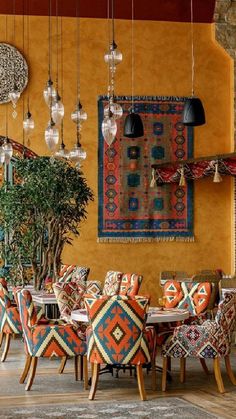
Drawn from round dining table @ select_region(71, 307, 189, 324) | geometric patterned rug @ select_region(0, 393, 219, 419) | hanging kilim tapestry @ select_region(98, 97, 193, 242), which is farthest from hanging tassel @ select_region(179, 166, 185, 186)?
geometric patterned rug @ select_region(0, 393, 219, 419)

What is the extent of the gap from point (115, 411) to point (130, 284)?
4.03m

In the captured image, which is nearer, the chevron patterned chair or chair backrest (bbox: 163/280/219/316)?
the chevron patterned chair

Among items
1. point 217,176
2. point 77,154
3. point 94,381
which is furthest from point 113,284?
point 94,381

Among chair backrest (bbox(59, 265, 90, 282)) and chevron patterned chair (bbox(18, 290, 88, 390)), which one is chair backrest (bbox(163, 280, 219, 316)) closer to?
chevron patterned chair (bbox(18, 290, 88, 390))

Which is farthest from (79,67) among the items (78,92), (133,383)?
(133,383)

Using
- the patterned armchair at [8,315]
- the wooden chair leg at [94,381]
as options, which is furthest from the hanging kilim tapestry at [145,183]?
the wooden chair leg at [94,381]

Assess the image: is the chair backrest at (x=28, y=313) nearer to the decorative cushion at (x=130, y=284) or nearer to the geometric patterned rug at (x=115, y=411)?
the geometric patterned rug at (x=115, y=411)

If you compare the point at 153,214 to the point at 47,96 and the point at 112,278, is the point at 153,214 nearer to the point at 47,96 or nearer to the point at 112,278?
the point at 112,278

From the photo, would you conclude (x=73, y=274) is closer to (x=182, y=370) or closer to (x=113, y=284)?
(x=113, y=284)

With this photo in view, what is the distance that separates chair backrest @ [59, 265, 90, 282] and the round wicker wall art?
9.84 feet

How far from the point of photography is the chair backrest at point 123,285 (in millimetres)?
10742

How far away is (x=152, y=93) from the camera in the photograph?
14047 millimetres

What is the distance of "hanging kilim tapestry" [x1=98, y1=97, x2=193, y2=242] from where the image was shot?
545 inches

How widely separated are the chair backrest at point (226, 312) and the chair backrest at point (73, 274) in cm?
409
